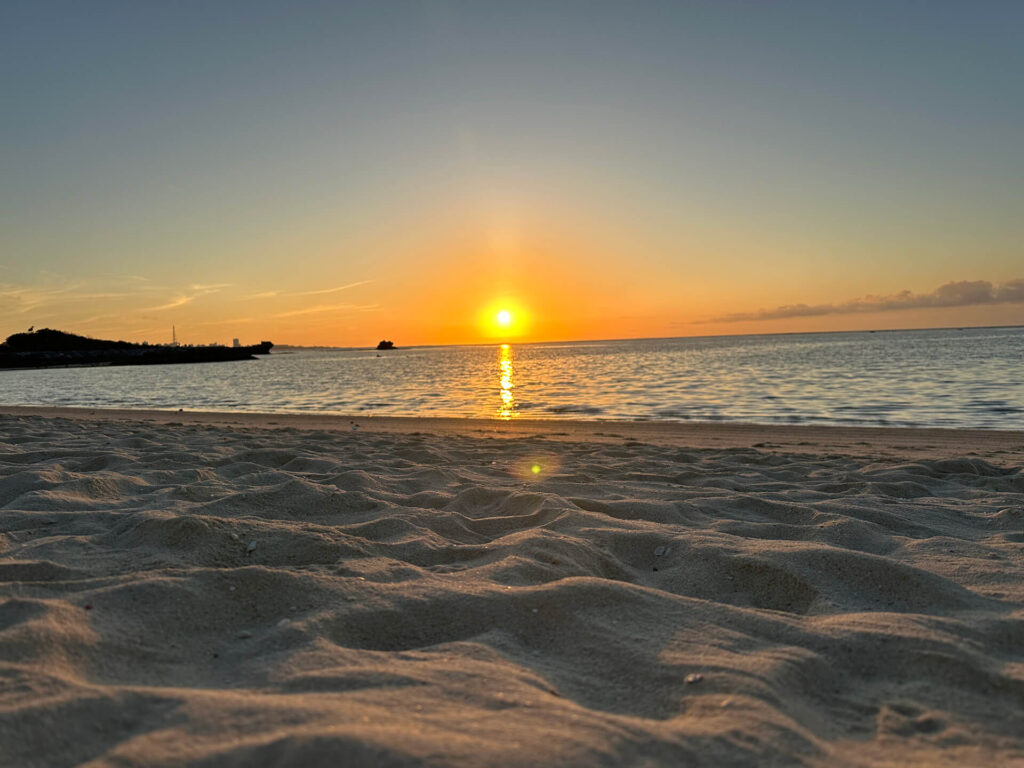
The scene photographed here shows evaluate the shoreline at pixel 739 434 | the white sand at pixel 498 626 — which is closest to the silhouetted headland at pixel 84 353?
the shoreline at pixel 739 434

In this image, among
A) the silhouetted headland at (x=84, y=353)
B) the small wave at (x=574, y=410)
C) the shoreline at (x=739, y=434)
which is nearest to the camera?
the shoreline at (x=739, y=434)

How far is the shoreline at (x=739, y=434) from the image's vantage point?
24.5 ft

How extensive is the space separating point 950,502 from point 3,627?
191 inches

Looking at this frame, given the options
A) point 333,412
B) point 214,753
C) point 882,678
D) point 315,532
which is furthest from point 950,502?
A: point 333,412

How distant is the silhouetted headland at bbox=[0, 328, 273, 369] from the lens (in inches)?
2586

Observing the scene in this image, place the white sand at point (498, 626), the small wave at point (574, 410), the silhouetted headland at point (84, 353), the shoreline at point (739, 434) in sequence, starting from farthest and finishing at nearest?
the silhouetted headland at point (84, 353) < the small wave at point (574, 410) < the shoreline at point (739, 434) < the white sand at point (498, 626)

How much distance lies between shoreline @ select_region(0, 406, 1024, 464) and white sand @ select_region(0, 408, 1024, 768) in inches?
142

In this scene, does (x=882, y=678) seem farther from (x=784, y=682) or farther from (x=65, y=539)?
(x=65, y=539)

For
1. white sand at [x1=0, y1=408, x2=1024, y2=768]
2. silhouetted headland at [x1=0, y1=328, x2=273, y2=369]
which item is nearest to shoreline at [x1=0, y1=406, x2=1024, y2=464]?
white sand at [x1=0, y1=408, x2=1024, y2=768]

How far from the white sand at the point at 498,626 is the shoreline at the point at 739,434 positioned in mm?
3604

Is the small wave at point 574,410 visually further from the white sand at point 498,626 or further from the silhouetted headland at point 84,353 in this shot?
the silhouetted headland at point 84,353

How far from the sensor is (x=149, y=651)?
1751 millimetres

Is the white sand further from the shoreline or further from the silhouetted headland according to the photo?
the silhouetted headland

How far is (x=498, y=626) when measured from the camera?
199 centimetres
